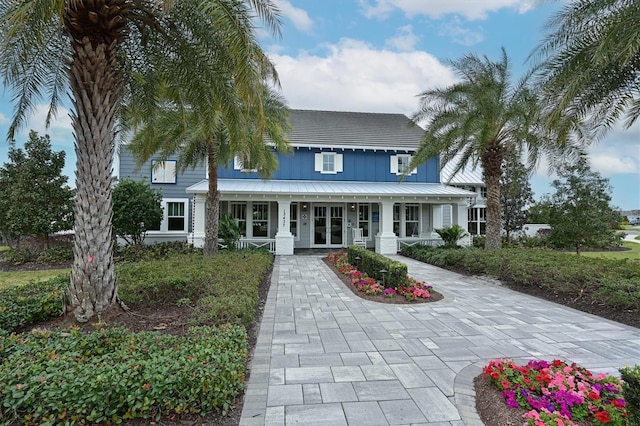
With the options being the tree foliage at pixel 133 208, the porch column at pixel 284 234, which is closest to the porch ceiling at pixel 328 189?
the porch column at pixel 284 234

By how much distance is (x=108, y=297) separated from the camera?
5.08 meters

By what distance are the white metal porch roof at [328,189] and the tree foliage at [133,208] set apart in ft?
5.96

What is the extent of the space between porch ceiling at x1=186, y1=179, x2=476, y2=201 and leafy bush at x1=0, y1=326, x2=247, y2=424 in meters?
11.9

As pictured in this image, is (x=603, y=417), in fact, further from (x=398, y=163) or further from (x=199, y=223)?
(x=398, y=163)

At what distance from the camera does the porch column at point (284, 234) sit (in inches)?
619

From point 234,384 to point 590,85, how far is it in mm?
9556

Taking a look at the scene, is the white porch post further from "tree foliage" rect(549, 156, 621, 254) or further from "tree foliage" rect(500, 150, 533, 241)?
"tree foliage" rect(500, 150, 533, 241)

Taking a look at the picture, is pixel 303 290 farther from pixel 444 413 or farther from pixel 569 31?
pixel 569 31

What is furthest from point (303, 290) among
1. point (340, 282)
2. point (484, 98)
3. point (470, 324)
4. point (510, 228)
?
point (510, 228)

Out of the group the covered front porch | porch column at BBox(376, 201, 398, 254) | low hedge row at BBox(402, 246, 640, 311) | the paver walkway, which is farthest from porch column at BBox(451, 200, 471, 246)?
the paver walkway

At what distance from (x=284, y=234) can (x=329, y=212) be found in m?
3.73

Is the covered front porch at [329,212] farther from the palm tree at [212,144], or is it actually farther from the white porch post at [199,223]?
the palm tree at [212,144]

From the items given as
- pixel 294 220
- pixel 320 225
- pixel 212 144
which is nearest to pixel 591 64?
pixel 212 144

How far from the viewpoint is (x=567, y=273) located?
770cm
